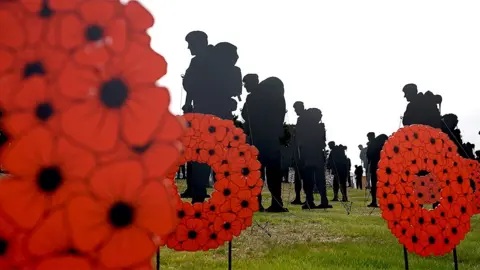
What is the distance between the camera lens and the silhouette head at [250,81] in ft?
33.6

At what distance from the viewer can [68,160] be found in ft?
4.12

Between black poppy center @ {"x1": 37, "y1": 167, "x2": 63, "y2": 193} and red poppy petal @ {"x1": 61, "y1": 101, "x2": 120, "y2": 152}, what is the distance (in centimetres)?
10

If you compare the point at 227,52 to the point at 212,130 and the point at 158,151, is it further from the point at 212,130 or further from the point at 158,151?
the point at 158,151

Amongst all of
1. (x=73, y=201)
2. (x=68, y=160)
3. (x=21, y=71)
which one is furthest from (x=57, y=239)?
(x=21, y=71)

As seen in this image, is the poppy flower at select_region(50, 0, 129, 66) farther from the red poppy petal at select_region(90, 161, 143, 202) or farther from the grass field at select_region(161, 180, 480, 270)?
the grass field at select_region(161, 180, 480, 270)

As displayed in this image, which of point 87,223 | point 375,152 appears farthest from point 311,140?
point 87,223

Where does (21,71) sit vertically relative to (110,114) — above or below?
above

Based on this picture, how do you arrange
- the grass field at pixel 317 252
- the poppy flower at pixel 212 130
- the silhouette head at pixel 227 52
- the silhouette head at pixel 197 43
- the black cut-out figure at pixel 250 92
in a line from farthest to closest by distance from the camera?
1. the black cut-out figure at pixel 250 92
2. the silhouette head at pixel 227 52
3. the silhouette head at pixel 197 43
4. the grass field at pixel 317 252
5. the poppy flower at pixel 212 130

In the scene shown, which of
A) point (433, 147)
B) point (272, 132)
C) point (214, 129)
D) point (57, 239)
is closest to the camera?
point (57, 239)

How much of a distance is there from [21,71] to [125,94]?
0.29 meters

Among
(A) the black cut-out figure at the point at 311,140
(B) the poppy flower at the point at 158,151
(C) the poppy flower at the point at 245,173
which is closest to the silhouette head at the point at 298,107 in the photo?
(A) the black cut-out figure at the point at 311,140

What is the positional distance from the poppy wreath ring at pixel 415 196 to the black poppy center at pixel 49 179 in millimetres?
3507

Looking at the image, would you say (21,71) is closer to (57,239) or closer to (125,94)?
(125,94)

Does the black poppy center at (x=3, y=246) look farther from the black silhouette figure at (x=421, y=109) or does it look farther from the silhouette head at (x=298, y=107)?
the silhouette head at (x=298, y=107)
